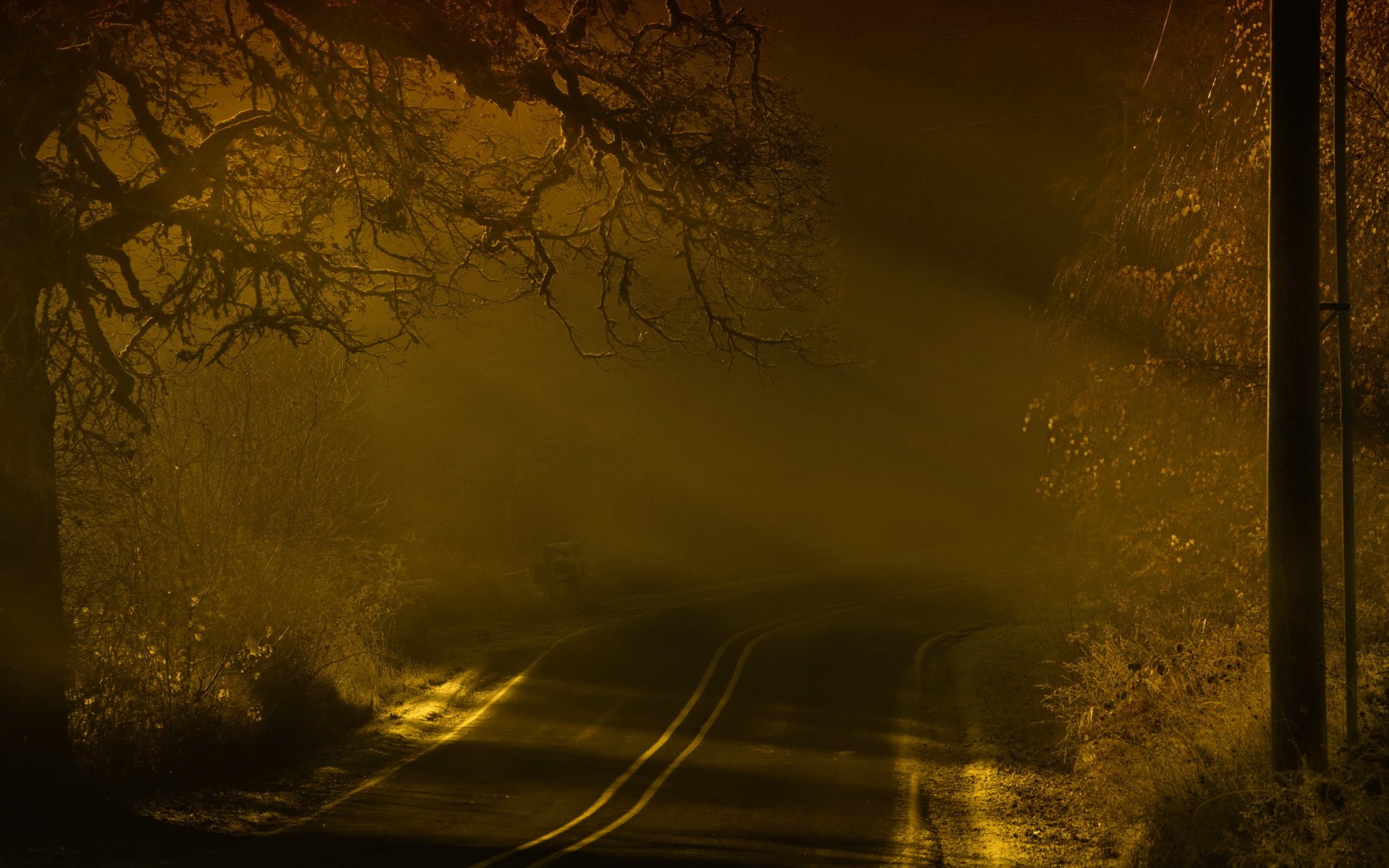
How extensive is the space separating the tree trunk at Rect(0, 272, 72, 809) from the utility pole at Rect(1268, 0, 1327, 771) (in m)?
8.59

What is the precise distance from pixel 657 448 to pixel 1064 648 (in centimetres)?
3203

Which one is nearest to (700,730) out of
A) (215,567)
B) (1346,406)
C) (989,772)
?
(989,772)

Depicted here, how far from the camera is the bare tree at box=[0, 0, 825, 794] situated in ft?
29.6

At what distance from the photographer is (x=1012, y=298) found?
57.7 m

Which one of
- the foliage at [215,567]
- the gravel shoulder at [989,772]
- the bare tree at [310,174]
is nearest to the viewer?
the bare tree at [310,174]

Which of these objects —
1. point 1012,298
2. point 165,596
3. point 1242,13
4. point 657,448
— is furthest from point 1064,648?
point 1012,298

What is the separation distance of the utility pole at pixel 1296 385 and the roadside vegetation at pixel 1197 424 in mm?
812

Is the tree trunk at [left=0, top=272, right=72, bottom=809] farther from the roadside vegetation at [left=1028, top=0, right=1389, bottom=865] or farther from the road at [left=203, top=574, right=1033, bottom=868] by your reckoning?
the roadside vegetation at [left=1028, top=0, right=1389, bottom=865]

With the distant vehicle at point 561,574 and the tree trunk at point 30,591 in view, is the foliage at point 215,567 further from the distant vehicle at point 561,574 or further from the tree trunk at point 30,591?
the distant vehicle at point 561,574

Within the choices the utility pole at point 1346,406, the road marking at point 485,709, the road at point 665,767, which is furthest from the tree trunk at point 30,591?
the utility pole at point 1346,406

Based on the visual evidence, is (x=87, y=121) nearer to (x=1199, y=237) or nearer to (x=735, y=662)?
(x=1199, y=237)

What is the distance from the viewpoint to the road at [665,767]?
1055cm

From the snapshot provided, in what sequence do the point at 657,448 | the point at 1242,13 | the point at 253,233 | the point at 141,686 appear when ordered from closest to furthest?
the point at 253,233, the point at 1242,13, the point at 141,686, the point at 657,448

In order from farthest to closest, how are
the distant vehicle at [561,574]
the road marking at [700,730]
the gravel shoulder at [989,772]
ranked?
the distant vehicle at [561,574]
the road marking at [700,730]
the gravel shoulder at [989,772]
